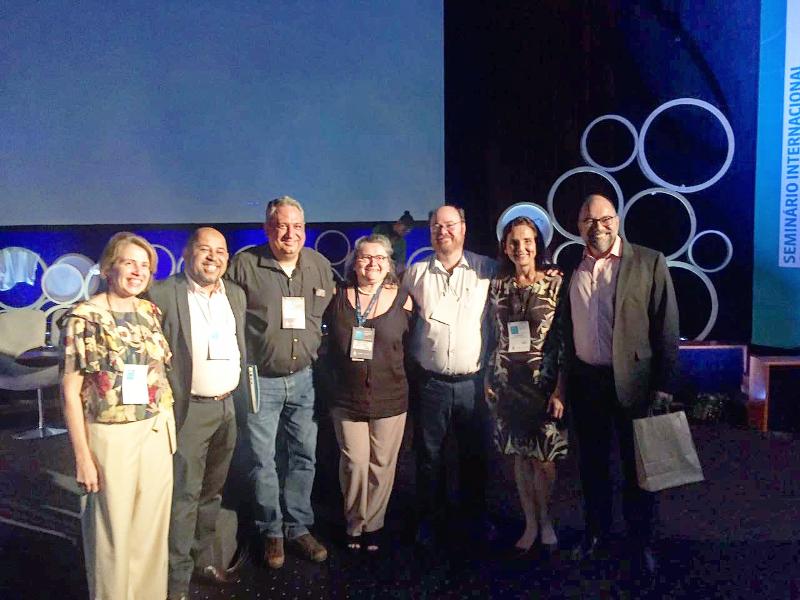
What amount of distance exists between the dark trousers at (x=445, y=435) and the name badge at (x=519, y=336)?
27 cm

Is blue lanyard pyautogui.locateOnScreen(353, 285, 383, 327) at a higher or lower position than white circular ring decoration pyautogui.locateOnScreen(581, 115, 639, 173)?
lower

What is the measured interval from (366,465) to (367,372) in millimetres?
425

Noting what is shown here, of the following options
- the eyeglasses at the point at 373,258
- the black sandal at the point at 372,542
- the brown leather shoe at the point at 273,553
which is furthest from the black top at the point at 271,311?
the black sandal at the point at 372,542

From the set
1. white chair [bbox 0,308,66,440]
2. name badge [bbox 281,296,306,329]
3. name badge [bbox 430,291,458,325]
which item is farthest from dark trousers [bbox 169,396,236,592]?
white chair [bbox 0,308,66,440]

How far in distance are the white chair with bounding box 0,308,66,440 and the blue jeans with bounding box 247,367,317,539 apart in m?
2.73

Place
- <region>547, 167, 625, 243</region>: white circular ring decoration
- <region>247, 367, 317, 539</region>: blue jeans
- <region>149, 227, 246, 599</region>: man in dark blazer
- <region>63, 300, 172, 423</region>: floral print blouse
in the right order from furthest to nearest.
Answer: <region>547, 167, 625, 243</region>: white circular ring decoration
<region>247, 367, 317, 539</region>: blue jeans
<region>149, 227, 246, 599</region>: man in dark blazer
<region>63, 300, 172, 423</region>: floral print blouse

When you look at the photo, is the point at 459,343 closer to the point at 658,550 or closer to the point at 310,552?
the point at 310,552

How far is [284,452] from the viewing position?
2602 mm

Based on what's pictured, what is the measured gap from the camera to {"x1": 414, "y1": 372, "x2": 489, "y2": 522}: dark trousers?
252 centimetres

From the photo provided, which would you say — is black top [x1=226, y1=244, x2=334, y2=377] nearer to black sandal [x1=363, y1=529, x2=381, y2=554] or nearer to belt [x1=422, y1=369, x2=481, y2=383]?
belt [x1=422, y1=369, x2=481, y2=383]

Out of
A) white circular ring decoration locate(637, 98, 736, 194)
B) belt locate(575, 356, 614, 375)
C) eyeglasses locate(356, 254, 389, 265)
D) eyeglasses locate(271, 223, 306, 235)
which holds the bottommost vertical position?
belt locate(575, 356, 614, 375)

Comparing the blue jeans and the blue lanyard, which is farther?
the blue lanyard

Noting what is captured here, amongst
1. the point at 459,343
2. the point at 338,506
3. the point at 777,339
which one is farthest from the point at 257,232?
the point at 777,339

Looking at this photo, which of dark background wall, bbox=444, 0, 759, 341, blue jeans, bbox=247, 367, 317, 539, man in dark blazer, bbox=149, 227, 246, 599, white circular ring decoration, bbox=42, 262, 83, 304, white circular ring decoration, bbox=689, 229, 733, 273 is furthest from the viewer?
white circular ring decoration, bbox=42, 262, 83, 304
